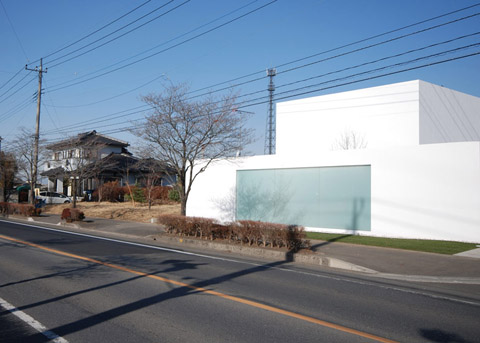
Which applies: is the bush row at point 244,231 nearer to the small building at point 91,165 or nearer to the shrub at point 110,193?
the small building at point 91,165

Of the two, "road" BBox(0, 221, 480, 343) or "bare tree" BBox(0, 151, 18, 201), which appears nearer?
"road" BBox(0, 221, 480, 343)

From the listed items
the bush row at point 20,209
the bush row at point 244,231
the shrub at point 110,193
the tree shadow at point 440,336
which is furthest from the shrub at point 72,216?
the tree shadow at point 440,336

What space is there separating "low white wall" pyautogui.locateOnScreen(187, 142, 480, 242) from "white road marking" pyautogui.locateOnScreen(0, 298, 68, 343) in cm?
1407

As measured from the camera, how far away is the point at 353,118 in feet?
82.9

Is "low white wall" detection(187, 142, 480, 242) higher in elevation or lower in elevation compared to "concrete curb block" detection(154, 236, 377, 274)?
higher

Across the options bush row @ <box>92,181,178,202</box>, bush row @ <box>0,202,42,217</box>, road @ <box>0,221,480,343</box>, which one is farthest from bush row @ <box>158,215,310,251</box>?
bush row @ <box>92,181,178,202</box>

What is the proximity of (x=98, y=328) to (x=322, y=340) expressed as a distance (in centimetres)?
302

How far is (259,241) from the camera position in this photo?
1465 centimetres

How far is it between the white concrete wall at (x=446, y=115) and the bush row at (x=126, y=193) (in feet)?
67.5

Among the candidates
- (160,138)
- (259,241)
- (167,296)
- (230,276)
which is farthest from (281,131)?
(167,296)

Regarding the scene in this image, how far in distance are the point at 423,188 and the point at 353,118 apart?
9.74 metres

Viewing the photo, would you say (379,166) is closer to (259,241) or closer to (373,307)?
(259,241)

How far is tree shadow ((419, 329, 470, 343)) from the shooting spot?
5.57m

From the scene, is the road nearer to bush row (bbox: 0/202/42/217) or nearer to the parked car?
bush row (bbox: 0/202/42/217)
